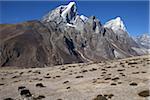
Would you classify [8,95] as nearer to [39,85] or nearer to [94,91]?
[39,85]

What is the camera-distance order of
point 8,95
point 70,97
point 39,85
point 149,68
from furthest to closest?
1. point 149,68
2. point 39,85
3. point 8,95
4. point 70,97

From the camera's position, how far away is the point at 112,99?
113 feet

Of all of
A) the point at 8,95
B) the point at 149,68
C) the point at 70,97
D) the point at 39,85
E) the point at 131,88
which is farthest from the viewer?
the point at 149,68

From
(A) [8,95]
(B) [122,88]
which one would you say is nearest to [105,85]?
(B) [122,88]

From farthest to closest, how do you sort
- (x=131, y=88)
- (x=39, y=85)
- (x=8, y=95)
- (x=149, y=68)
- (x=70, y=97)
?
1. (x=149, y=68)
2. (x=39, y=85)
3. (x=8, y=95)
4. (x=131, y=88)
5. (x=70, y=97)

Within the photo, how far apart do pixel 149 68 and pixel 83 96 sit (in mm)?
25537

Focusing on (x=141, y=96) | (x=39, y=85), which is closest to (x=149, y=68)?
(x=39, y=85)

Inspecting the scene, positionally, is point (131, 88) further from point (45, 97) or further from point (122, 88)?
point (45, 97)

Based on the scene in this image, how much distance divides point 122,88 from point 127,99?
21.9ft

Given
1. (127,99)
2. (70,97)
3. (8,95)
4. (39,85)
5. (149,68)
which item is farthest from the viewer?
(149,68)

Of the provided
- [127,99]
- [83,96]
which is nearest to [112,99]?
[127,99]

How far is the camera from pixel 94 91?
40438 millimetres

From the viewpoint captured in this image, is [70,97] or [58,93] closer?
[70,97]

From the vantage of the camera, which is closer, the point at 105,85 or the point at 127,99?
the point at 127,99
